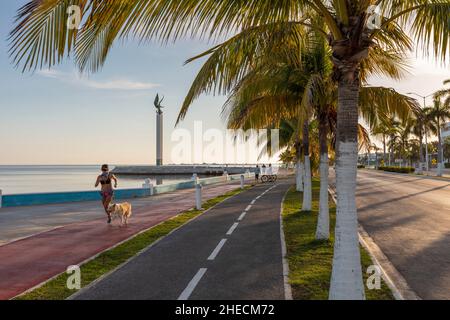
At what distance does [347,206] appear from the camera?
504 cm

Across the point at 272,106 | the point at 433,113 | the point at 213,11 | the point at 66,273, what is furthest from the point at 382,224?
the point at 433,113

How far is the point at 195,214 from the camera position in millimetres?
15680

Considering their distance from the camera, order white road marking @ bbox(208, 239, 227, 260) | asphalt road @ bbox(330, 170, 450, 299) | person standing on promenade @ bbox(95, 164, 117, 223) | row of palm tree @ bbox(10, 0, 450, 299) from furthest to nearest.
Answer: person standing on promenade @ bbox(95, 164, 117, 223) < white road marking @ bbox(208, 239, 227, 260) < asphalt road @ bbox(330, 170, 450, 299) < row of palm tree @ bbox(10, 0, 450, 299)

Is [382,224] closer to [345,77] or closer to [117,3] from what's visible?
[345,77]

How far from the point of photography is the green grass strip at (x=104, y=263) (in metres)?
6.02

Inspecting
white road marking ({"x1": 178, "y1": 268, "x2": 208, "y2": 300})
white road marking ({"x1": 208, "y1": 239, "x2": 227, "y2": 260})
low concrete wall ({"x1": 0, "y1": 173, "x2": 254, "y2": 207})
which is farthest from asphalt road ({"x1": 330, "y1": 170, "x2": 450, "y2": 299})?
low concrete wall ({"x1": 0, "y1": 173, "x2": 254, "y2": 207})

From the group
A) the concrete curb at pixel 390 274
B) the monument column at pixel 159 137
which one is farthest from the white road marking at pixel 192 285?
the monument column at pixel 159 137

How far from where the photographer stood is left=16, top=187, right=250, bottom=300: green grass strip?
6023mm

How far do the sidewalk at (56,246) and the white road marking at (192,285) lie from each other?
290 centimetres

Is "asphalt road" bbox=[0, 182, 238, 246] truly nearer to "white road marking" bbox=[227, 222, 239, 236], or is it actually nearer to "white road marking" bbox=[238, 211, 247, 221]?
"white road marking" bbox=[238, 211, 247, 221]

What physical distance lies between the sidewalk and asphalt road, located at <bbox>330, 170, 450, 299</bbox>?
716 centimetres

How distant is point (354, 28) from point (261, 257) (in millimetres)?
5373

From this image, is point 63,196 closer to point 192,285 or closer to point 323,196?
point 323,196
